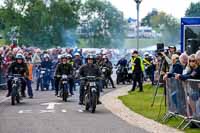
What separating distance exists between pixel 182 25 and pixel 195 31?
29.3 inches

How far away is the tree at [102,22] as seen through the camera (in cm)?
7472

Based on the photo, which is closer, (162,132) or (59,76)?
(162,132)

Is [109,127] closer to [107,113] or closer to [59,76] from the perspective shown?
[107,113]

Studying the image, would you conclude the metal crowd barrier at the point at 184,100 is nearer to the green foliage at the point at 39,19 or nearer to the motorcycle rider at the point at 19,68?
the motorcycle rider at the point at 19,68

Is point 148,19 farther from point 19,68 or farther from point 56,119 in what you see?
point 56,119

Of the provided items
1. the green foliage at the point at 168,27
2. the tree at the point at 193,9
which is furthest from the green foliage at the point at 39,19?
the green foliage at the point at 168,27

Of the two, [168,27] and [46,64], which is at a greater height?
[168,27]

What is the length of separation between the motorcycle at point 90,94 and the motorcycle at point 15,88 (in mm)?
3446

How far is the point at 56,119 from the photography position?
61.4 ft

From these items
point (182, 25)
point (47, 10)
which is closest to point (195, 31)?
point (182, 25)

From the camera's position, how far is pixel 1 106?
938 inches

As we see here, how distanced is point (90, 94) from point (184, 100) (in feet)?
17.5

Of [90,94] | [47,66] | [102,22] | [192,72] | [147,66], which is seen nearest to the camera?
[192,72]

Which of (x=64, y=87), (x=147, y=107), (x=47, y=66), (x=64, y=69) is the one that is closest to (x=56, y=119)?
(x=147, y=107)
